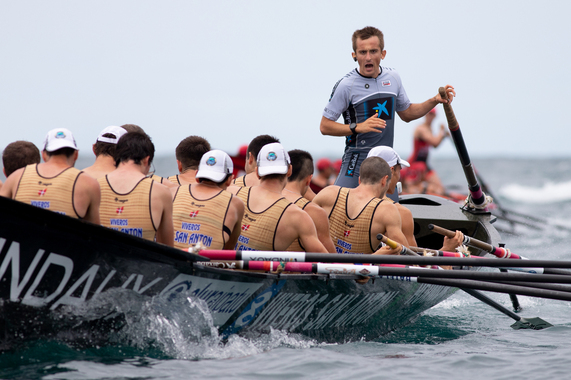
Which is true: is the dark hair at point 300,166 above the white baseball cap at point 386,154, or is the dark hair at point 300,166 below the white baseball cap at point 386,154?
below

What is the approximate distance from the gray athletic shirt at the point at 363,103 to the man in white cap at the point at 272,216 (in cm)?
214

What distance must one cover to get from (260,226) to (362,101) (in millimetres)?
2748

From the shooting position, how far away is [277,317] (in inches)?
222

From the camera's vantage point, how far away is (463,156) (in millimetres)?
8805

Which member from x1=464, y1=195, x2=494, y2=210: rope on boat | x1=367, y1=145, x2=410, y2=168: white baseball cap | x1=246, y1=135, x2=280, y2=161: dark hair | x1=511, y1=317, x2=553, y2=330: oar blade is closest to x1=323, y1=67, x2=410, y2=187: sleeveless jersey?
x1=367, y1=145, x2=410, y2=168: white baseball cap

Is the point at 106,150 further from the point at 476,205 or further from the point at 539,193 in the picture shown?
the point at 539,193

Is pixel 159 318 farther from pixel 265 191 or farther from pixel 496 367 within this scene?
pixel 496 367

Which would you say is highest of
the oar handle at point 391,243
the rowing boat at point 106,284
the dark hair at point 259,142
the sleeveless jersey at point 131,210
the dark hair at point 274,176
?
the dark hair at point 259,142

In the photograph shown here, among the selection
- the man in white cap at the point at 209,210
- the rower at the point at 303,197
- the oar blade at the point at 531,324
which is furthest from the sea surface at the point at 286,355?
the rower at the point at 303,197

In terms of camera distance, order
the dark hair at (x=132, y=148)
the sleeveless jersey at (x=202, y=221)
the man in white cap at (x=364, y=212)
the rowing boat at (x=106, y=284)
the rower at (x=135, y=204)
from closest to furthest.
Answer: the rowing boat at (x=106, y=284) < the rower at (x=135, y=204) < the dark hair at (x=132, y=148) < the sleeveless jersey at (x=202, y=221) < the man in white cap at (x=364, y=212)

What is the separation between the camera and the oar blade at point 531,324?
796 centimetres

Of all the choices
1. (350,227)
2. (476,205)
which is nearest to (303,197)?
(350,227)

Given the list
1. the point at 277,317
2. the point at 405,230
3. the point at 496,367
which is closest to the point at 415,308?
the point at 405,230

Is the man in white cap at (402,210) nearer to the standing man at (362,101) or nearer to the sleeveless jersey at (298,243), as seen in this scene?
the standing man at (362,101)
